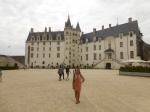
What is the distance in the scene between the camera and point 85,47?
62469 mm

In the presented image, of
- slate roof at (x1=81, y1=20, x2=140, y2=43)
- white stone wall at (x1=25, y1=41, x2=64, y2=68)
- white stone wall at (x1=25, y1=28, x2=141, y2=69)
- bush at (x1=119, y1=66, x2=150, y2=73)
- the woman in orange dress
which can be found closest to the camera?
the woman in orange dress

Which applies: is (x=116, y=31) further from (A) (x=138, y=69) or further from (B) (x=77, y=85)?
(B) (x=77, y=85)

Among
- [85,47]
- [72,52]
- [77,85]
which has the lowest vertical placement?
[77,85]

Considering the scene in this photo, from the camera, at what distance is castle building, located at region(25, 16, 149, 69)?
46.6 meters

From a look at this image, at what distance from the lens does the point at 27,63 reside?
220ft

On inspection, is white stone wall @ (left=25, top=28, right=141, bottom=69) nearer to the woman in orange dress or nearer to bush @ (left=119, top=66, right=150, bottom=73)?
bush @ (left=119, top=66, right=150, bottom=73)

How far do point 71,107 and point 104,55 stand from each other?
47832 mm

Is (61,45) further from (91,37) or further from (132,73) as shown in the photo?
(132,73)

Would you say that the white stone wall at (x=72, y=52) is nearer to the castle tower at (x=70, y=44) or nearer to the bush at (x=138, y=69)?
the castle tower at (x=70, y=44)

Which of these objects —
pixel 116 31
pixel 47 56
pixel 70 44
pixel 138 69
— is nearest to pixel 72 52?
pixel 70 44

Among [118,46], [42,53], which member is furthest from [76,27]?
[118,46]

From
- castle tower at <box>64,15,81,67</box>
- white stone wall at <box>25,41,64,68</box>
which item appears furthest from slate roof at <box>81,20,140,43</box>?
white stone wall at <box>25,41,64,68</box>

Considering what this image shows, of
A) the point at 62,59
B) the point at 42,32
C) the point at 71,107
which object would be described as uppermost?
the point at 42,32

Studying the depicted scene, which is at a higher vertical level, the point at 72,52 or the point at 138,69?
the point at 72,52
